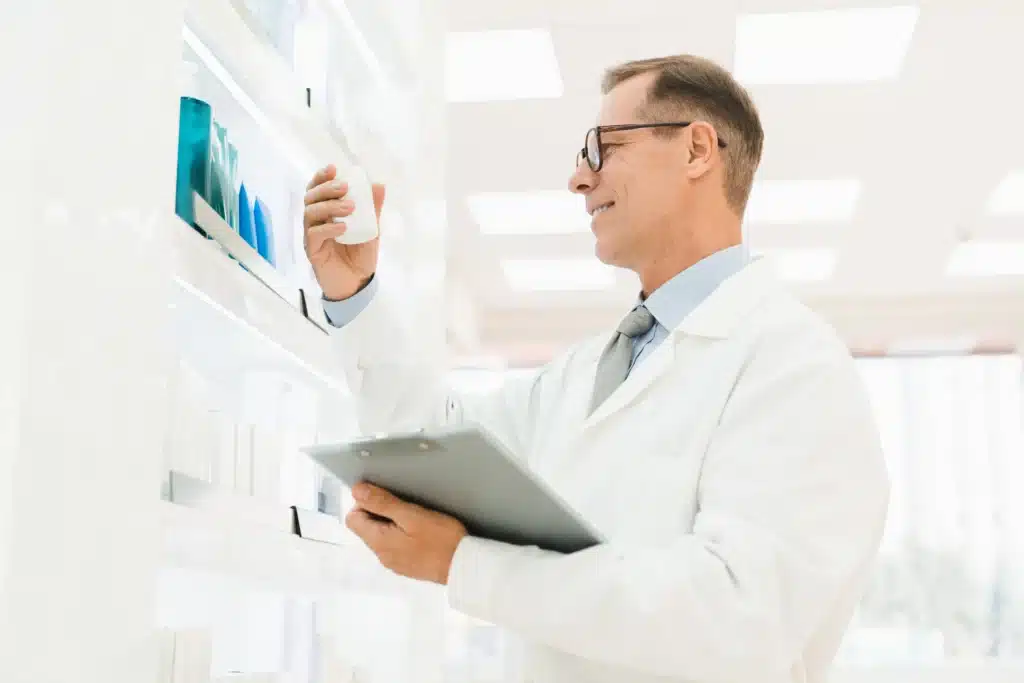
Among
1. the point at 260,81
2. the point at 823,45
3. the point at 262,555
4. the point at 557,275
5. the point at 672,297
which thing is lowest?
the point at 262,555

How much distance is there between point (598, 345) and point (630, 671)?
1.82 ft

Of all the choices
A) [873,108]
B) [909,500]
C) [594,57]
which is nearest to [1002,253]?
[909,500]

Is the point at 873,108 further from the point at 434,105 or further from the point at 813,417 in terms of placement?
the point at 813,417

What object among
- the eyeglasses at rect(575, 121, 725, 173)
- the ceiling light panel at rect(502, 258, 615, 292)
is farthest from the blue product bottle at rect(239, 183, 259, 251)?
the ceiling light panel at rect(502, 258, 615, 292)

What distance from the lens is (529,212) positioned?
642 cm

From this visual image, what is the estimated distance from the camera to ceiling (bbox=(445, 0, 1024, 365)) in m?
4.27

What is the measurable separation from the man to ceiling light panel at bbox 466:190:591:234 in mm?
4275

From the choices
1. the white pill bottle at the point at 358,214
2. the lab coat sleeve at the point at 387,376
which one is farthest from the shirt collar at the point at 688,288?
the white pill bottle at the point at 358,214

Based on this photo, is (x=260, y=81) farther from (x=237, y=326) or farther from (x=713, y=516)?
(x=713, y=516)

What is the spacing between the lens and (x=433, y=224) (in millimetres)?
2615

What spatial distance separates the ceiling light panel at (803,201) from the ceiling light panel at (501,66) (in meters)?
1.60

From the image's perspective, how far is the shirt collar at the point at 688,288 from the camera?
5.48ft

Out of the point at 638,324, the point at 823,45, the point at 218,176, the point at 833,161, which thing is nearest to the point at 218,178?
the point at 218,176

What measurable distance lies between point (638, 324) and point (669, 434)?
0.27m
